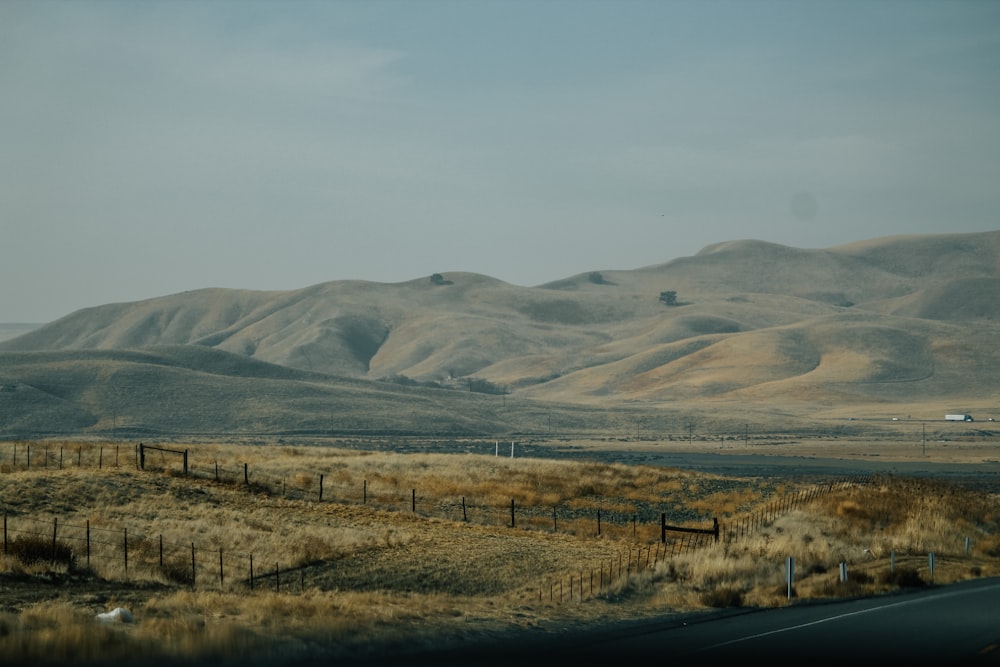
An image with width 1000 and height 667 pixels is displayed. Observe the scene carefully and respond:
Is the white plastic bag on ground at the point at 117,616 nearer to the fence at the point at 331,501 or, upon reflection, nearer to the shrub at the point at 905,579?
the fence at the point at 331,501

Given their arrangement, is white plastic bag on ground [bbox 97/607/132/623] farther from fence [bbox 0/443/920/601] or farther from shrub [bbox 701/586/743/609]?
shrub [bbox 701/586/743/609]

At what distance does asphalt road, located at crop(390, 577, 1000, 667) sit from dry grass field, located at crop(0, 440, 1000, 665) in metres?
1.13

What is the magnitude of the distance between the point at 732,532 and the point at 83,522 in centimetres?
2199

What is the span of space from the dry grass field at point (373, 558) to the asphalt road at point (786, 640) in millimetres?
Answer: 1127

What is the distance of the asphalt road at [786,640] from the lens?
19.9 metres

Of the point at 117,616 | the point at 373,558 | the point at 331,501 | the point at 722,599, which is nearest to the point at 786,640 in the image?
the point at 722,599

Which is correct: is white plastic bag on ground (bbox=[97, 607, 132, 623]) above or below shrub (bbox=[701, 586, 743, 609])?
above

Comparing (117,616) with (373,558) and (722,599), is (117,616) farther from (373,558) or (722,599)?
(373,558)

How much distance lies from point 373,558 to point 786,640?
669 inches

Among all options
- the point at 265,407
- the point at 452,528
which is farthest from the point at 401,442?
the point at 452,528

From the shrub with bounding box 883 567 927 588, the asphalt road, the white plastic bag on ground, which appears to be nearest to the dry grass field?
the shrub with bounding box 883 567 927 588

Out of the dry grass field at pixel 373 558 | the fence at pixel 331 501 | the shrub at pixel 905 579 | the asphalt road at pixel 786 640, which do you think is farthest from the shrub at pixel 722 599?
the shrub at pixel 905 579

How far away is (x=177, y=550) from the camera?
34500 millimetres

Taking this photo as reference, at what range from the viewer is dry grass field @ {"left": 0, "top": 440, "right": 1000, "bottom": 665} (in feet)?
67.7
